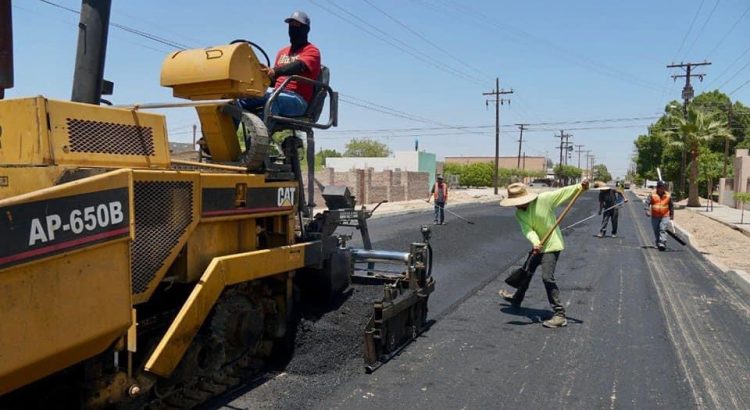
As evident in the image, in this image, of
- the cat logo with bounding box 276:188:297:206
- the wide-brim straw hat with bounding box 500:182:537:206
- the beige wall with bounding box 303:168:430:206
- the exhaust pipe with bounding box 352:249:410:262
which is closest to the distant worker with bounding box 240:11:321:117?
the cat logo with bounding box 276:188:297:206

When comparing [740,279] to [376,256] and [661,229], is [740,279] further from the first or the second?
[376,256]

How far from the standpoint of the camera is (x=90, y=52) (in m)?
4.41

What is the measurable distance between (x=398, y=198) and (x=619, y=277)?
28.6 metres

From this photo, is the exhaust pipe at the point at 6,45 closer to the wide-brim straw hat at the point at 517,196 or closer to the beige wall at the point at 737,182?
the wide-brim straw hat at the point at 517,196

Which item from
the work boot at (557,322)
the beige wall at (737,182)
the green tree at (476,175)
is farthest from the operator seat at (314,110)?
the green tree at (476,175)

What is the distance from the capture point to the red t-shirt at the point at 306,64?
488 centimetres

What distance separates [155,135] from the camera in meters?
3.45

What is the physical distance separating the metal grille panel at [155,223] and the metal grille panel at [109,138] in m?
0.22

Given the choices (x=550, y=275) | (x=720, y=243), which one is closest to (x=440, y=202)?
(x=720, y=243)

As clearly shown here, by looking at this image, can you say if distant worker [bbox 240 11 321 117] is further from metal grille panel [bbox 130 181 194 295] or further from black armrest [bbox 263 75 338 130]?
metal grille panel [bbox 130 181 194 295]

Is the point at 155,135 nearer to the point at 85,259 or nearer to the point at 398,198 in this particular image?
the point at 85,259

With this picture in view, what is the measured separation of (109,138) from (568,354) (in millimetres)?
4111

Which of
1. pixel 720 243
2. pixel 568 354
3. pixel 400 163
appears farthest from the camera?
pixel 400 163

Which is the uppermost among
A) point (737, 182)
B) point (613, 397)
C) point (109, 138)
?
point (109, 138)
